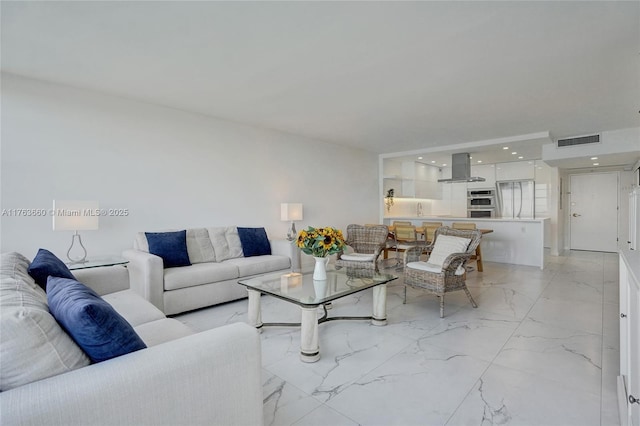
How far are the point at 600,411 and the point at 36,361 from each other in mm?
2630

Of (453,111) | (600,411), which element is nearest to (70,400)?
(600,411)

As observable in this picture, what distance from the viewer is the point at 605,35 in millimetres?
2465

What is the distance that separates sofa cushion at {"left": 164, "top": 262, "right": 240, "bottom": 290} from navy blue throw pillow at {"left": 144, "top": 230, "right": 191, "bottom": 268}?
0.11 metres

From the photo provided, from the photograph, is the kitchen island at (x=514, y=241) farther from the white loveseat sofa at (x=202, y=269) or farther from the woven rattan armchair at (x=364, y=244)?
the white loveseat sofa at (x=202, y=269)

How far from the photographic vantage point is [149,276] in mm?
3207

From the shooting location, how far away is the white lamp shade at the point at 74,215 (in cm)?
302

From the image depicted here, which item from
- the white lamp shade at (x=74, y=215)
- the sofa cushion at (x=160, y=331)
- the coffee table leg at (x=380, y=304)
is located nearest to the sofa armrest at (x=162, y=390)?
the sofa cushion at (x=160, y=331)

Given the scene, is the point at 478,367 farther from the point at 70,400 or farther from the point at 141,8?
the point at 141,8

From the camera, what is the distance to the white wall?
3.21m

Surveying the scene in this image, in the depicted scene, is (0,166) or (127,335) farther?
(0,166)

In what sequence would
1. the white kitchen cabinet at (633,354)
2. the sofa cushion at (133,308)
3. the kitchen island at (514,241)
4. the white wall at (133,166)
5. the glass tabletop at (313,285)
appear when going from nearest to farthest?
1. the white kitchen cabinet at (633,354)
2. the sofa cushion at (133,308)
3. the glass tabletop at (313,285)
4. the white wall at (133,166)
5. the kitchen island at (514,241)

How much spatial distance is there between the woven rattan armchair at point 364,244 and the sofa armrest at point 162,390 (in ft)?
9.88

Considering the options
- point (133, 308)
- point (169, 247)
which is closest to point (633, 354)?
point (133, 308)

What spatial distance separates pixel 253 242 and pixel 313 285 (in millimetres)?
1793
